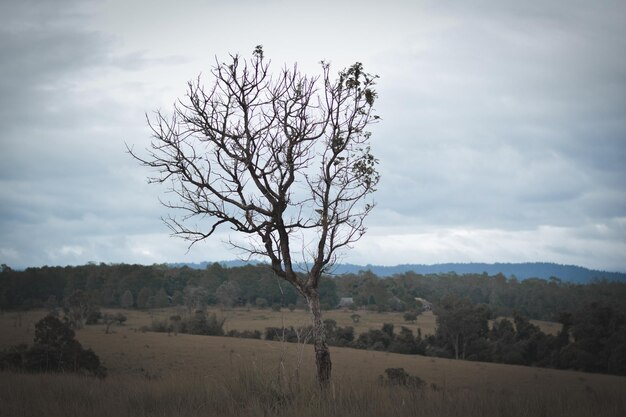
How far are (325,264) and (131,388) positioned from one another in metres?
4.62

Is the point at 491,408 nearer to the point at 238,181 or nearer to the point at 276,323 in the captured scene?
the point at 238,181

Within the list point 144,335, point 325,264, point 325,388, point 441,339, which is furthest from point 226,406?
point 441,339

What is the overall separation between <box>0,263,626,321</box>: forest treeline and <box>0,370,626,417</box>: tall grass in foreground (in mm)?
64872

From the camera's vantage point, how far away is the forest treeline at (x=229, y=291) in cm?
7838

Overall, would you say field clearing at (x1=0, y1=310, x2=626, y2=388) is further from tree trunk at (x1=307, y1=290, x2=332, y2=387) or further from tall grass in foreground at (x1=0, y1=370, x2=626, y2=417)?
tall grass in foreground at (x1=0, y1=370, x2=626, y2=417)

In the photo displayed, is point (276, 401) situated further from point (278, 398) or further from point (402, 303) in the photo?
point (402, 303)

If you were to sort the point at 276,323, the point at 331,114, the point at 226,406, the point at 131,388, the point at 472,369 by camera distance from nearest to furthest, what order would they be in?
the point at 226,406
the point at 131,388
the point at 331,114
the point at 472,369
the point at 276,323

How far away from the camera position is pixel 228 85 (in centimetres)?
1180

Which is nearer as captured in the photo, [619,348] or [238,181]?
[238,181]

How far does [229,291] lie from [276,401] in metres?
86.3

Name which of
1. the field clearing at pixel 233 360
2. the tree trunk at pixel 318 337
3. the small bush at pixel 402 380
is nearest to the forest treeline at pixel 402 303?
the field clearing at pixel 233 360

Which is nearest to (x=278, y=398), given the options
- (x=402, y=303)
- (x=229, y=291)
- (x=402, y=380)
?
(x=402, y=380)

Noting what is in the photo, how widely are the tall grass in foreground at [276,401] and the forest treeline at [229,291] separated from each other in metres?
64.9

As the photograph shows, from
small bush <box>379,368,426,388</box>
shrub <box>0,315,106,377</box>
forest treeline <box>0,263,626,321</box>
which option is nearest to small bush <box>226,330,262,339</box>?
forest treeline <box>0,263,626,321</box>
